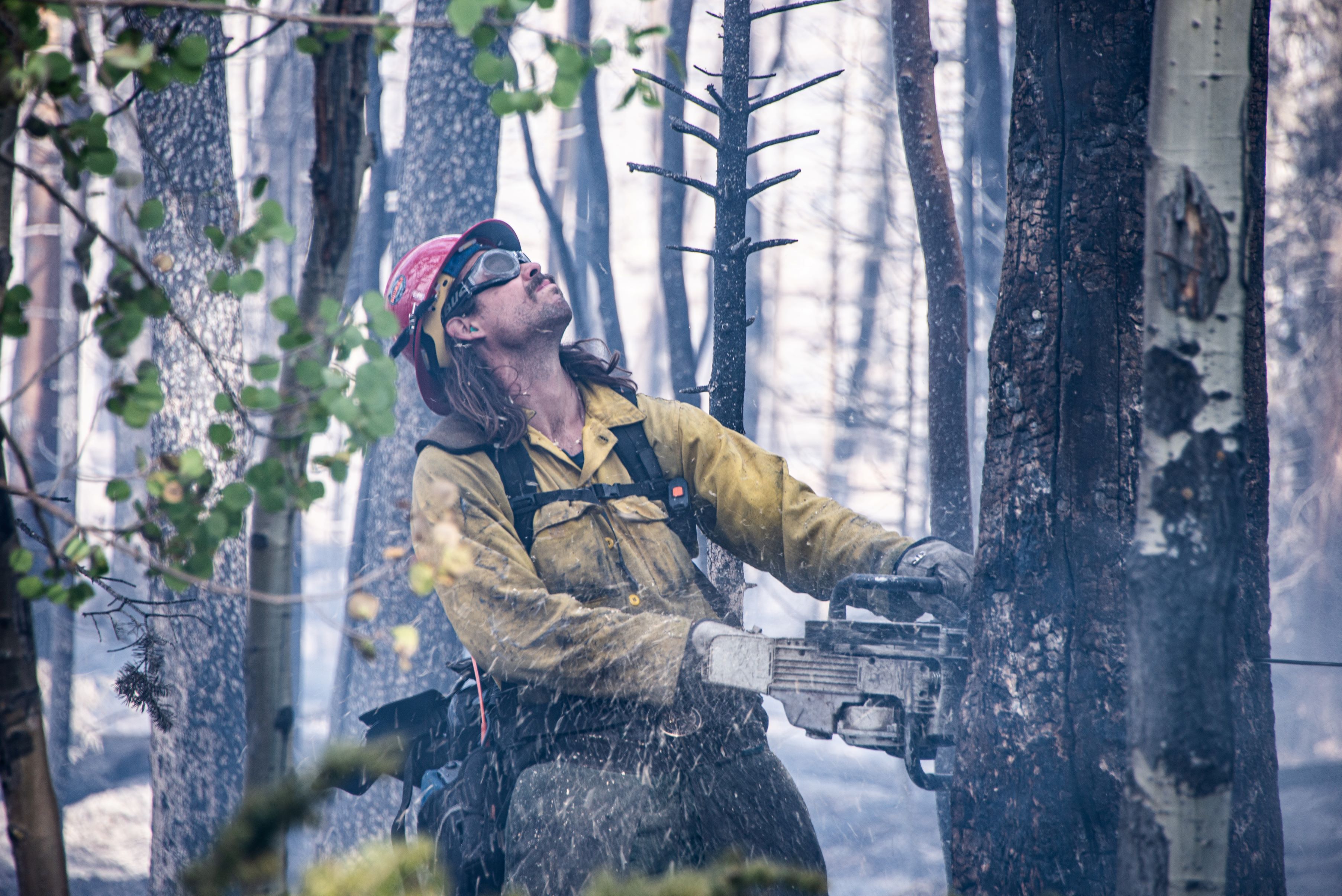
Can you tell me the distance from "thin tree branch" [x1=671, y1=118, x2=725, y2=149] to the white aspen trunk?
2289mm

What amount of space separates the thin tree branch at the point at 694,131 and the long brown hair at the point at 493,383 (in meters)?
1.03

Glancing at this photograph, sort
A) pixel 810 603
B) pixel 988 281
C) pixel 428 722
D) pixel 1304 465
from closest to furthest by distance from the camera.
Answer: pixel 428 722 → pixel 988 281 → pixel 1304 465 → pixel 810 603

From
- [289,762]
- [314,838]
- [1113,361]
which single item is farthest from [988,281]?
[289,762]

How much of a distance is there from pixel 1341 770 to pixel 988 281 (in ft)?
15.9

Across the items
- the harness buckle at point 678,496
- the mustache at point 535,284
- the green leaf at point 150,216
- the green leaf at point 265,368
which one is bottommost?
the harness buckle at point 678,496

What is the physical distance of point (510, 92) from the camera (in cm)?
165

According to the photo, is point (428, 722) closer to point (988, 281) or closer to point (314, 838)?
point (314, 838)

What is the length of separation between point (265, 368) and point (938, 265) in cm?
367

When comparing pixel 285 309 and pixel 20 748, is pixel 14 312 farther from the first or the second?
pixel 20 748

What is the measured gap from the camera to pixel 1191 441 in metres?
1.88

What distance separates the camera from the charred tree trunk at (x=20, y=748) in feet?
5.65

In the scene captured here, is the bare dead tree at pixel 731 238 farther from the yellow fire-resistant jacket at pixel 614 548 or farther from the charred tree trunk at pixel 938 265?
the charred tree trunk at pixel 938 265

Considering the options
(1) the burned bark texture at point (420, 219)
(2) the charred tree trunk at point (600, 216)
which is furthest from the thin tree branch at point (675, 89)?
(2) the charred tree trunk at point (600, 216)

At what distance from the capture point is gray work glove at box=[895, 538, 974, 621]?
285 cm
